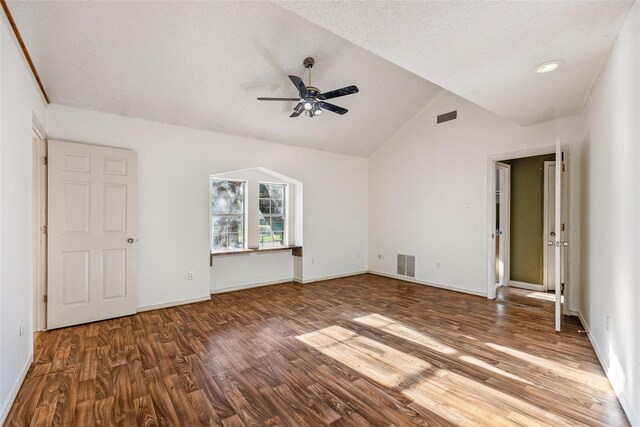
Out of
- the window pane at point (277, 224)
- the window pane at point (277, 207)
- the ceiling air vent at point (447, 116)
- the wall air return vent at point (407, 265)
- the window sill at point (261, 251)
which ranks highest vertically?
the ceiling air vent at point (447, 116)

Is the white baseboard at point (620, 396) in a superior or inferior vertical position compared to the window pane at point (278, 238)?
inferior

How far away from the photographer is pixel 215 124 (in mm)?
4723

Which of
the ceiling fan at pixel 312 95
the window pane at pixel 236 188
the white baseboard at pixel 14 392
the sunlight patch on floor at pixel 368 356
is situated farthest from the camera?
the window pane at pixel 236 188

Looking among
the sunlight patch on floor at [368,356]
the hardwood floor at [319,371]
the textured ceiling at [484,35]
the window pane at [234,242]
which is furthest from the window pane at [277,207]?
the textured ceiling at [484,35]

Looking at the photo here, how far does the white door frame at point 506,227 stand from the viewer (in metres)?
5.72

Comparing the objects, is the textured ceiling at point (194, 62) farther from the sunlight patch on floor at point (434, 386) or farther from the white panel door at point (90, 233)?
the sunlight patch on floor at point (434, 386)

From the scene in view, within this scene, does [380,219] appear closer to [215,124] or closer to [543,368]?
[215,124]

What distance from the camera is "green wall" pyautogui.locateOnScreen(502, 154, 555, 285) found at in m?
5.47

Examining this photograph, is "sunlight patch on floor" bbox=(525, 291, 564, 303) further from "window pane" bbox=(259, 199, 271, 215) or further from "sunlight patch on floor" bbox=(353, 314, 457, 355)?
"window pane" bbox=(259, 199, 271, 215)

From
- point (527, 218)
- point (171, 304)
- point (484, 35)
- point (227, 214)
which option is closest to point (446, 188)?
point (527, 218)

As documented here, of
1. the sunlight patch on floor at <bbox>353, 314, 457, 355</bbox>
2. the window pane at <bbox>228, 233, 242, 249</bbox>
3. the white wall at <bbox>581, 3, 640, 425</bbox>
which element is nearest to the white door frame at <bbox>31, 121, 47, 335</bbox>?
the window pane at <bbox>228, 233, 242, 249</bbox>

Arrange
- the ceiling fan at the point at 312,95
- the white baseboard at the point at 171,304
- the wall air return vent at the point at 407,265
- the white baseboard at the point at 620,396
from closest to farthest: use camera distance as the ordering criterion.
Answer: the white baseboard at the point at 620,396
the ceiling fan at the point at 312,95
the white baseboard at the point at 171,304
the wall air return vent at the point at 407,265

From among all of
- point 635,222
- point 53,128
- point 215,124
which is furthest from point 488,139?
point 53,128

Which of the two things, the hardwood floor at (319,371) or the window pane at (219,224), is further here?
the window pane at (219,224)
